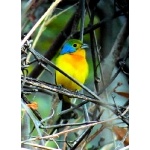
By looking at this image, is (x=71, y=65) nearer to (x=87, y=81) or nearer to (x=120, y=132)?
(x=87, y=81)

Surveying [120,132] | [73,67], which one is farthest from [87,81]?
[120,132]

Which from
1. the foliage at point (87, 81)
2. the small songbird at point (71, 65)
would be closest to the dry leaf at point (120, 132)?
the foliage at point (87, 81)

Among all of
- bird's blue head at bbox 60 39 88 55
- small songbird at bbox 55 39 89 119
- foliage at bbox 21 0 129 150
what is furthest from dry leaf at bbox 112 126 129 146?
bird's blue head at bbox 60 39 88 55

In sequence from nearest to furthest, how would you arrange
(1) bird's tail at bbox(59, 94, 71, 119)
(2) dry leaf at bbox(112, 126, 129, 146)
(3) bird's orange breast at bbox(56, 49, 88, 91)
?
1. (2) dry leaf at bbox(112, 126, 129, 146)
2. (3) bird's orange breast at bbox(56, 49, 88, 91)
3. (1) bird's tail at bbox(59, 94, 71, 119)

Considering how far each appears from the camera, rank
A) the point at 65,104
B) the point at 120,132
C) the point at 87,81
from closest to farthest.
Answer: the point at 120,132, the point at 87,81, the point at 65,104

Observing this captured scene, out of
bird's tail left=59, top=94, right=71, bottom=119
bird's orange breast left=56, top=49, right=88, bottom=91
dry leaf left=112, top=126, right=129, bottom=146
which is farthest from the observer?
bird's tail left=59, top=94, right=71, bottom=119

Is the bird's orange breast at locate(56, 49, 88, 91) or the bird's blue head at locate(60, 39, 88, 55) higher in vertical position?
the bird's blue head at locate(60, 39, 88, 55)

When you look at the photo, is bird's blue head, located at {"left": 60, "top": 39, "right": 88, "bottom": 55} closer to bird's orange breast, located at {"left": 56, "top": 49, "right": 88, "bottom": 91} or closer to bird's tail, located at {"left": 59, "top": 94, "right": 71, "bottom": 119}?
bird's orange breast, located at {"left": 56, "top": 49, "right": 88, "bottom": 91}

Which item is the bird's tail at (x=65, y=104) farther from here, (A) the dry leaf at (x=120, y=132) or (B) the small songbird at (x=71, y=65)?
(A) the dry leaf at (x=120, y=132)
